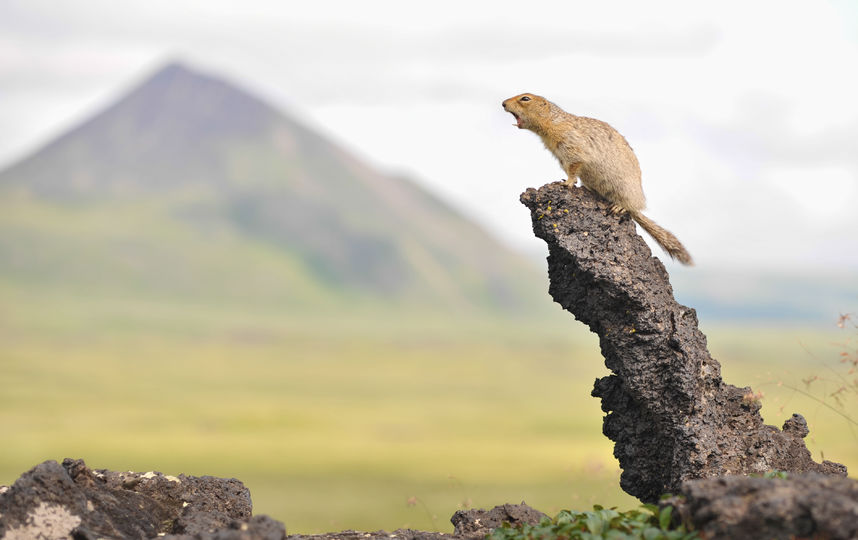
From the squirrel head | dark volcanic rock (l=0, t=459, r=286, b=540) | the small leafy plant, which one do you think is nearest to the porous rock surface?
dark volcanic rock (l=0, t=459, r=286, b=540)

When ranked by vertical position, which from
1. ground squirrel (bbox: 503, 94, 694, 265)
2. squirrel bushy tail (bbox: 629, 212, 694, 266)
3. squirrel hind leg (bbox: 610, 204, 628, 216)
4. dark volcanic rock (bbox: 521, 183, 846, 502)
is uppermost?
ground squirrel (bbox: 503, 94, 694, 265)

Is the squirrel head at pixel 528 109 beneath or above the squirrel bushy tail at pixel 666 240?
above

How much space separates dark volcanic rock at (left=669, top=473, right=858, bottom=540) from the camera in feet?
26.5

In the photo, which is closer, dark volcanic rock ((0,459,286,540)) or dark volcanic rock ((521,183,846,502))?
dark volcanic rock ((0,459,286,540))

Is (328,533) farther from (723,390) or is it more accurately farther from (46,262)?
(46,262)

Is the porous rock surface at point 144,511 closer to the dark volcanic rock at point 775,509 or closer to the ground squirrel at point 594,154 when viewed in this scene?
the dark volcanic rock at point 775,509

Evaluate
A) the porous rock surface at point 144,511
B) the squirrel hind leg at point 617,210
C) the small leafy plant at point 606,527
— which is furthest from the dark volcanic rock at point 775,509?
the squirrel hind leg at point 617,210

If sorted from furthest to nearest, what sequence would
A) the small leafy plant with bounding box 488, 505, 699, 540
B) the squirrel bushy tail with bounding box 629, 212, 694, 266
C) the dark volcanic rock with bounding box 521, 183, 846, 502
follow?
1. the squirrel bushy tail with bounding box 629, 212, 694, 266
2. the dark volcanic rock with bounding box 521, 183, 846, 502
3. the small leafy plant with bounding box 488, 505, 699, 540

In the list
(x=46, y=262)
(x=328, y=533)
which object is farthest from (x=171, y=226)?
(x=328, y=533)

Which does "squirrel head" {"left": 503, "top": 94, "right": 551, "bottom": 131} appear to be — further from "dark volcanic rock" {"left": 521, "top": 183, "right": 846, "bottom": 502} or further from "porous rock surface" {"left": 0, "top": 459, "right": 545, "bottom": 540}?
"porous rock surface" {"left": 0, "top": 459, "right": 545, "bottom": 540}

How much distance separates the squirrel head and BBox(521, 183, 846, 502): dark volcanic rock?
1415mm

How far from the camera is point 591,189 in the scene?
12500 millimetres

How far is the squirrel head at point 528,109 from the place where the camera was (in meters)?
13.2

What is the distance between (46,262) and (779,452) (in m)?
156
